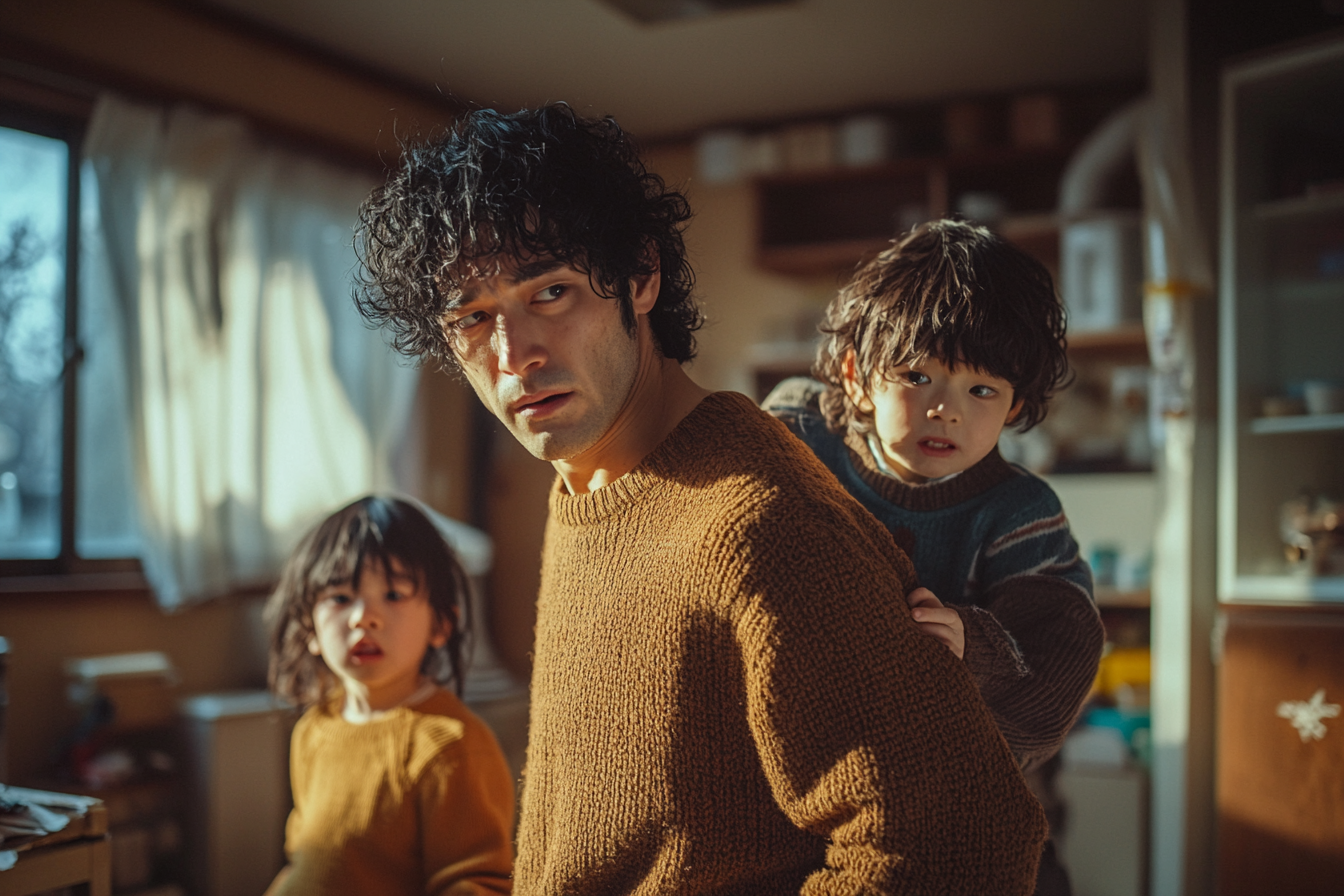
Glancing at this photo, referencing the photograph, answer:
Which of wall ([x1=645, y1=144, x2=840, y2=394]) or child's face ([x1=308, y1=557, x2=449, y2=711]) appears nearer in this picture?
child's face ([x1=308, y1=557, x2=449, y2=711])

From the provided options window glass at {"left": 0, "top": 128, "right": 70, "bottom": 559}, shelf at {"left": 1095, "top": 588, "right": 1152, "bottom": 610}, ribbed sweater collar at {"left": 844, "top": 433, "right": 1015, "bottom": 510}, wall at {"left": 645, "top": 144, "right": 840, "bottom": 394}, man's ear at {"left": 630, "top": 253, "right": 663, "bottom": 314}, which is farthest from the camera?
wall at {"left": 645, "top": 144, "right": 840, "bottom": 394}

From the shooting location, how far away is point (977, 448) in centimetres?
108

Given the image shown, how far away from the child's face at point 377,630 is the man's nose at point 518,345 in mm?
788

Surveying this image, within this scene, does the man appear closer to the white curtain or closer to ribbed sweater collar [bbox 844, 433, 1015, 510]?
ribbed sweater collar [bbox 844, 433, 1015, 510]

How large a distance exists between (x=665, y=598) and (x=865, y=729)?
20cm

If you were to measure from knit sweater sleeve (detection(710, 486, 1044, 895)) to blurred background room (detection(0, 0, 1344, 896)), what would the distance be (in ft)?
6.12

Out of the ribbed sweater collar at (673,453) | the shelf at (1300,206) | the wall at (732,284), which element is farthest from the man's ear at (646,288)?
the wall at (732,284)

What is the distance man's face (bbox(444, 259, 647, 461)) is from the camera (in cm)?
91

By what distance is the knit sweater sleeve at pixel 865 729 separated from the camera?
2.48 ft

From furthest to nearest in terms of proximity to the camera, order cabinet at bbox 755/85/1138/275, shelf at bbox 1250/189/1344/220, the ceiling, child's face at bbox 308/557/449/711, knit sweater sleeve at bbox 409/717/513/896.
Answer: cabinet at bbox 755/85/1138/275, the ceiling, shelf at bbox 1250/189/1344/220, child's face at bbox 308/557/449/711, knit sweater sleeve at bbox 409/717/513/896

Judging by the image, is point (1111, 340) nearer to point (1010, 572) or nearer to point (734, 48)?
point (734, 48)

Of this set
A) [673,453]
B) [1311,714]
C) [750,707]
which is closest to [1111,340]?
[1311,714]

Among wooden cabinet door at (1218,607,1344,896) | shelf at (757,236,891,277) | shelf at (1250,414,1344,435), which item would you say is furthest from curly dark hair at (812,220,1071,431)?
shelf at (757,236,891,277)

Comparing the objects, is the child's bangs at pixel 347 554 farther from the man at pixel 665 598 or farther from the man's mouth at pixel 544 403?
the man's mouth at pixel 544 403
